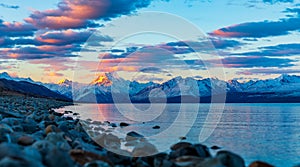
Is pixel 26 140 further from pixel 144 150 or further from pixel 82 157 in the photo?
pixel 144 150

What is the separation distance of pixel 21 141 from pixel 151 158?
14.9 ft

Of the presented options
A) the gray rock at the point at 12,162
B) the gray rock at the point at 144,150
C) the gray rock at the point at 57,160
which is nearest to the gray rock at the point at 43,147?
the gray rock at the point at 57,160

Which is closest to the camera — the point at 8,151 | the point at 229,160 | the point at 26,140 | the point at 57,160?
the point at 8,151

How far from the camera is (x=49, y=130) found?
53.4 feet

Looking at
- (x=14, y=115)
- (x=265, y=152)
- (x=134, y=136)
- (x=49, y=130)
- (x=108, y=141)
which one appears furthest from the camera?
(x=134, y=136)

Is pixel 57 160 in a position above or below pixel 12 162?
below

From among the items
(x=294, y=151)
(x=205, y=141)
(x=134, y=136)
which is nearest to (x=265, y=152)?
(x=294, y=151)

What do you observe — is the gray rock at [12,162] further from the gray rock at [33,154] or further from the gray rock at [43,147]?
the gray rock at [43,147]

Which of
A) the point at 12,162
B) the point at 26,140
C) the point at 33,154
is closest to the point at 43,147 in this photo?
the point at 33,154

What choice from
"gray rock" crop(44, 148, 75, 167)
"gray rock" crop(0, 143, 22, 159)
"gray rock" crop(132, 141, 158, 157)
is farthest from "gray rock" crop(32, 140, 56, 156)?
"gray rock" crop(132, 141, 158, 157)

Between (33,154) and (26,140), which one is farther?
(26,140)

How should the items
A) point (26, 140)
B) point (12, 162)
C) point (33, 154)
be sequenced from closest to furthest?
point (12, 162) < point (33, 154) < point (26, 140)

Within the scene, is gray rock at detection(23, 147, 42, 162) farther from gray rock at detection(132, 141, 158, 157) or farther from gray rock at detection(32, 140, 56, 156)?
gray rock at detection(132, 141, 158, 157)

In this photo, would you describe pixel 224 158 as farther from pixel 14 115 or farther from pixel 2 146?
pixel 14 115
